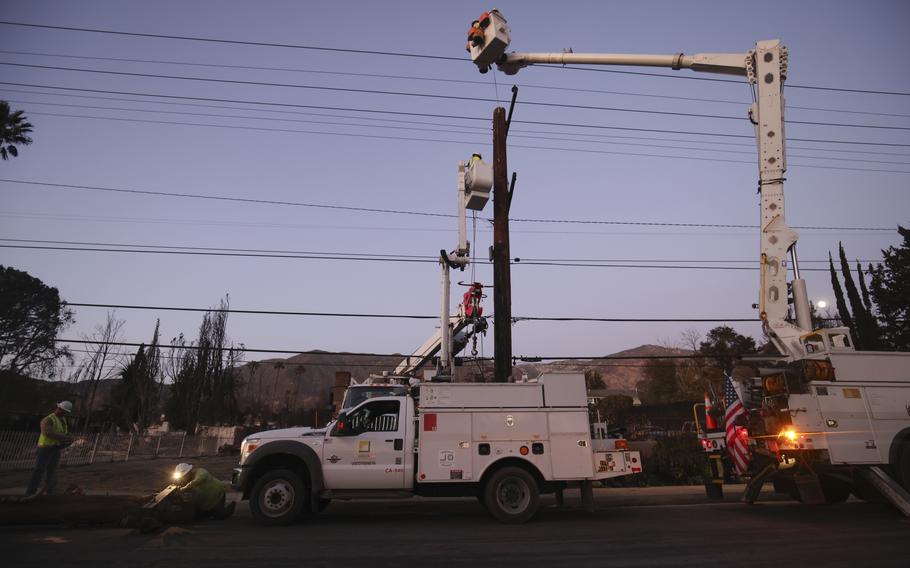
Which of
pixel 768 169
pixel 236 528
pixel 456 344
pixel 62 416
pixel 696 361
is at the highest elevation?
pixel 696 361

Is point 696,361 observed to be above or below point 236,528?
above

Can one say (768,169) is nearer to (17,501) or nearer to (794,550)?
(794,550)

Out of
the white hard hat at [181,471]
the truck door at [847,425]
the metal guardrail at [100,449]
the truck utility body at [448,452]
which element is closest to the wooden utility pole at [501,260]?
the truck utility body at [448,452]

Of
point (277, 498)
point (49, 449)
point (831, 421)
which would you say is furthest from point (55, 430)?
point (831, 421)

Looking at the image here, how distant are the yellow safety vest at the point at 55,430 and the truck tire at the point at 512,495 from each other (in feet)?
27.6

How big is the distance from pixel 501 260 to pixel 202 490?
7524mm

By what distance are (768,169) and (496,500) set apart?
8.14 metres

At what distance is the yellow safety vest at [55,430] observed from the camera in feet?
30.5

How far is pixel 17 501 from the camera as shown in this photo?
316 inches

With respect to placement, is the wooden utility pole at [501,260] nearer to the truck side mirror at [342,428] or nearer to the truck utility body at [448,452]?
the truck utility body at [448,452]

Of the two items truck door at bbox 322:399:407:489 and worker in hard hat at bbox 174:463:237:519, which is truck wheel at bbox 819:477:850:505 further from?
worker in hard hat at bbox 174:463:237:519

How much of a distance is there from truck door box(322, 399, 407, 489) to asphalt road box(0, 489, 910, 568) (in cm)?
68

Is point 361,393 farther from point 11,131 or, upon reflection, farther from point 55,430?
point 11,131

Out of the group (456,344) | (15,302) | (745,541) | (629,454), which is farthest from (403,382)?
(15,302)
